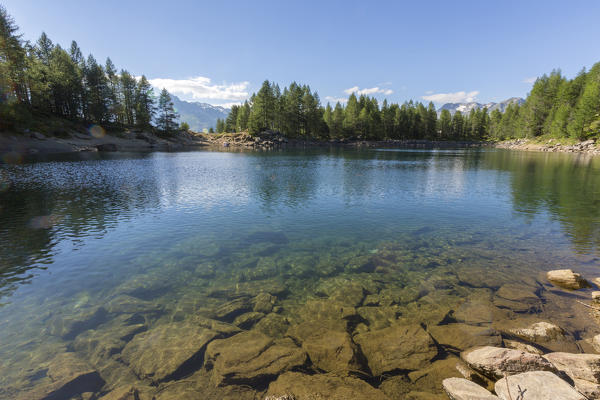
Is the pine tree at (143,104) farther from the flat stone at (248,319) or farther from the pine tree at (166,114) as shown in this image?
the flat stone at (248,319)

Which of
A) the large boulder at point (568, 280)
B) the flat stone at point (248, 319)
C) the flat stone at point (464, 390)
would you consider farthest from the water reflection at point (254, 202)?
the flat stone at point (464, 390)

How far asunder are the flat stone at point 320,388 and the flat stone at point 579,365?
5.20 metres

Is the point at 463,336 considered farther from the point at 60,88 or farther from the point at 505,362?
the point at 60,88

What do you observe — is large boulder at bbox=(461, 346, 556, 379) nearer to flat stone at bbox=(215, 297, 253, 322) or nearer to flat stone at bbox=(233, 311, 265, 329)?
flat stone at bbox=(233, 311, 265, 329)

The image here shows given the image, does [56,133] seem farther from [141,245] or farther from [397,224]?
[397,224]

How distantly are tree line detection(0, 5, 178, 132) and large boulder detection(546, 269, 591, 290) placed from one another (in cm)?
9800

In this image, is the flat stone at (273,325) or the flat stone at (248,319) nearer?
the flat stone at (273,325)

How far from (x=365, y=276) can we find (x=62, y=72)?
414 feet

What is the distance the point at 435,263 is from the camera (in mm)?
15734

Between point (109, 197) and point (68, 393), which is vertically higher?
point (109, 197)

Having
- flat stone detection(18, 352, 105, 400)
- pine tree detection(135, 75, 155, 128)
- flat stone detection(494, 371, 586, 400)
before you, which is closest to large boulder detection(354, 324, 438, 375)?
flat stone detection(494, 371, 586, 400)

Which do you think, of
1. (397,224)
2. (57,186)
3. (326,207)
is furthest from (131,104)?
(397,224)

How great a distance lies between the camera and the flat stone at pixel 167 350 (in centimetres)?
837

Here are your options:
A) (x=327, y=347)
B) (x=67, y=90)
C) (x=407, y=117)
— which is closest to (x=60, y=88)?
(x=67, y=90)
